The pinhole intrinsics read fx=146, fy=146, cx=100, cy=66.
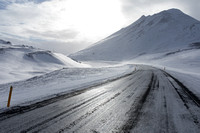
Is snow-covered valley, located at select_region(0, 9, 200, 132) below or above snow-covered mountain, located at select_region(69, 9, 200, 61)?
below

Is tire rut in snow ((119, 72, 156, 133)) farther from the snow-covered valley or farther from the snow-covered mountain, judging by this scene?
the snow-covered mountain

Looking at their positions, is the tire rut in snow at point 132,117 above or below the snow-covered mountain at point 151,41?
below

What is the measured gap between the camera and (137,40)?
618ft

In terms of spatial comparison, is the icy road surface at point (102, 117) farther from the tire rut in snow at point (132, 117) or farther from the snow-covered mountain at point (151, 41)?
the snow-covered mountain at point (151, 41)

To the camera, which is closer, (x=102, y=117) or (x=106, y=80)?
Answer: (x=102, y=117)

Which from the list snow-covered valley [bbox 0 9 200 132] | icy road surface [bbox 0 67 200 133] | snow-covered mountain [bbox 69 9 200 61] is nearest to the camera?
icy road surface [bbox 0 67 200 133]

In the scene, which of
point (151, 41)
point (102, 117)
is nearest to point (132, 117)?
point (102, 117)

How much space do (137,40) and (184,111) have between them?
192 metres

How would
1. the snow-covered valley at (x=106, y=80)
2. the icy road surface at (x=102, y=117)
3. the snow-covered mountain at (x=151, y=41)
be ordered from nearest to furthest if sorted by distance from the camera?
the icy road surface at (x=102, y=117) < the snow-covered valley at (x=106, y=80) < the snow-covered mountain at (x=151, y=41)

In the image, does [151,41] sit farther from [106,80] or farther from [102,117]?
[102,117]

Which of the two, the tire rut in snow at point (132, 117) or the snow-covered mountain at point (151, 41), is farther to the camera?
the snow-covered mountain at point (151, 41)

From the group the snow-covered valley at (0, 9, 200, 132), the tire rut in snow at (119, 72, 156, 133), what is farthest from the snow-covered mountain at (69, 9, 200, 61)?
the tire rut in snow at (119, 72, 156, 133)

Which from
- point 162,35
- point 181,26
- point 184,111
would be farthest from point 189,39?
point 184,111

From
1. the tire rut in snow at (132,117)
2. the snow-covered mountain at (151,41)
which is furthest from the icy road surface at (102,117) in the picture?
the snow-covered mountain at (151,41)
